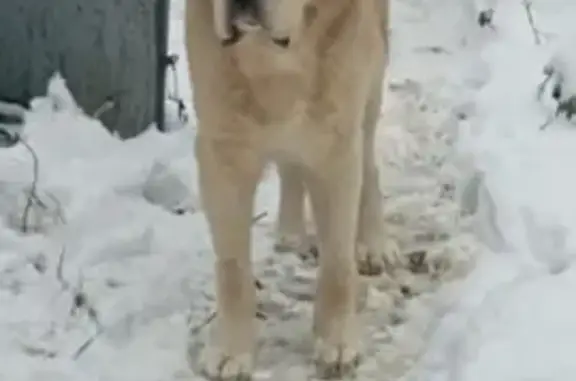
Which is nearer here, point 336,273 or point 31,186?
point 336,273

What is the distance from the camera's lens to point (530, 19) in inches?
161

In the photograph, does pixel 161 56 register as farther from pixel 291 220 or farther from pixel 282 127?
pixel 282 127

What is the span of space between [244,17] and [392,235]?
3.50 ft

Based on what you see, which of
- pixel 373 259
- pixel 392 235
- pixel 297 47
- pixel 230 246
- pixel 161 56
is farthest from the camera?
pixel 161 56

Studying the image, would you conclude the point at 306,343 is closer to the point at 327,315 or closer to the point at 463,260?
the point at 327,315

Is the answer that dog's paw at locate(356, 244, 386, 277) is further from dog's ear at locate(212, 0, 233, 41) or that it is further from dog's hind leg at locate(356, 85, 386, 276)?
dog's ear at locate(212, 0, 233, 41)

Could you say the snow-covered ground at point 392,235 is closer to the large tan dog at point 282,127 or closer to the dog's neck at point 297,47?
the large tan dog at point 282,127

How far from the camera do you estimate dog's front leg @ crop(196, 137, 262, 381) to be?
2531 millimetres

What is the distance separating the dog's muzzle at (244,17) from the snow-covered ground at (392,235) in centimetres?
76

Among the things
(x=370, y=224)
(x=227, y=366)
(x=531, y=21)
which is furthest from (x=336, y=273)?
(x=531, y=21)

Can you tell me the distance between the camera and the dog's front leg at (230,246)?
253 cm

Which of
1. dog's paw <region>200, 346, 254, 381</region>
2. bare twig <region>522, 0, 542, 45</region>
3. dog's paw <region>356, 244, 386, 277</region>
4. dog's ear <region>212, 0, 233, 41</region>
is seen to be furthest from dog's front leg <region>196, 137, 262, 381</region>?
bare twig <region>522, 0, 542, 45</region>

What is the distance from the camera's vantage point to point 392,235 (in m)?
3.20

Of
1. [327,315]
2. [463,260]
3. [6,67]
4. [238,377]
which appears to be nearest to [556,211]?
[463,260]
